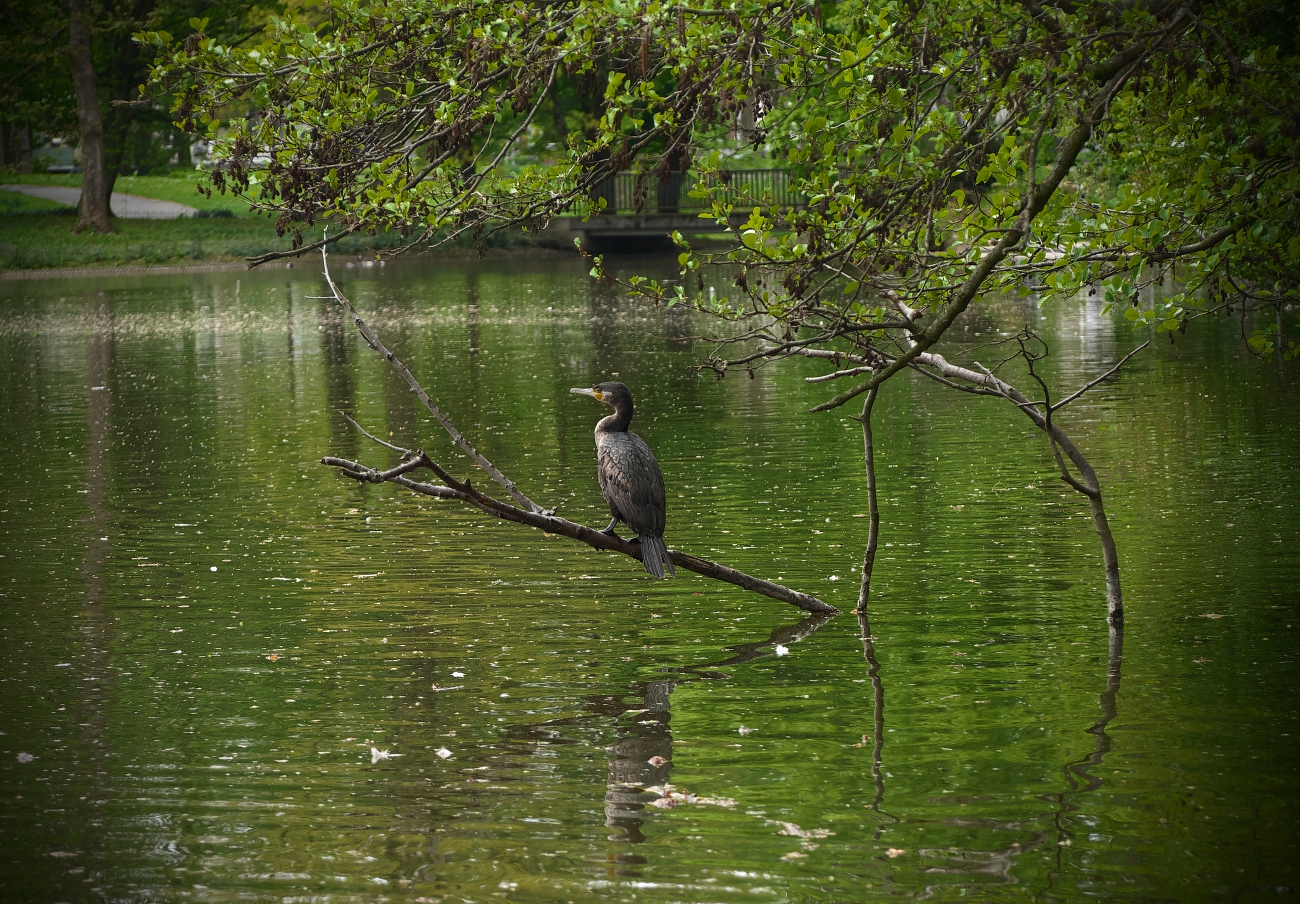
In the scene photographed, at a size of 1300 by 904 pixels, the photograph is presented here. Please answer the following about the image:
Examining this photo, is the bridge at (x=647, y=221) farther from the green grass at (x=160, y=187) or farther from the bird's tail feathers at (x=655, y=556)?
the bird's tail feathers at (x=655, y=556)

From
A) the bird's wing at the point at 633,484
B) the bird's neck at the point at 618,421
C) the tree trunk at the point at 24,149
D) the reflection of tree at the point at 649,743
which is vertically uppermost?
the tree trunk at the point at 24,149

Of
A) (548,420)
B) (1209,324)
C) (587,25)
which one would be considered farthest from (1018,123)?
(1209,324)

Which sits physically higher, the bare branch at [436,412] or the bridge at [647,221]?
the bridge at [647,221]

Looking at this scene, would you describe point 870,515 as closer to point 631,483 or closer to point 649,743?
point 631,483

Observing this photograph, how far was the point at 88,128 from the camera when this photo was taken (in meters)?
55.1

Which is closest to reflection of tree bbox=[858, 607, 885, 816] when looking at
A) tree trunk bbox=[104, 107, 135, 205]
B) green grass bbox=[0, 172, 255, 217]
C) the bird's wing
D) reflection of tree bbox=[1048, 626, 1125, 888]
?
reflection of tree bbox=[1048, 626, 1125, 888]

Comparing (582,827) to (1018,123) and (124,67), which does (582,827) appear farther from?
(124,67)

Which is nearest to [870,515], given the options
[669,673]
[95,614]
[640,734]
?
[669,673]

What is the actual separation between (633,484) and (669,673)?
1.20 m

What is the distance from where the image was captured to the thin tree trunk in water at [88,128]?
5325 cm

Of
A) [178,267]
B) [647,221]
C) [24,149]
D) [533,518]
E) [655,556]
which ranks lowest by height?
[655,556]

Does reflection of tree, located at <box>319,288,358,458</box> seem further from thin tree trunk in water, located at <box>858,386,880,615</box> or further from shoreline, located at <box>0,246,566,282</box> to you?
shoreline, located at <box>0,246,566,282</box>

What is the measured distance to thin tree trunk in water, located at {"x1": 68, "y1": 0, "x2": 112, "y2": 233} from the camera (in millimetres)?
53250

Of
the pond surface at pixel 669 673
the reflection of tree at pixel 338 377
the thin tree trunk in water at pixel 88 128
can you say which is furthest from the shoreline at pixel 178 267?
the pond surface at pixel 669 673
